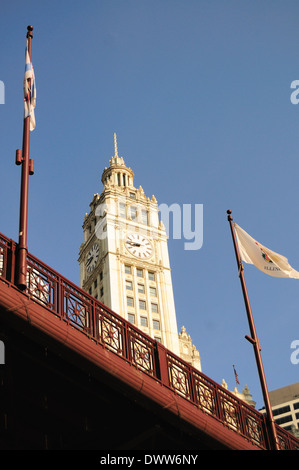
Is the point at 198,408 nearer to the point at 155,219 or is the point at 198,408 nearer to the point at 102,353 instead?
the point at 102,353

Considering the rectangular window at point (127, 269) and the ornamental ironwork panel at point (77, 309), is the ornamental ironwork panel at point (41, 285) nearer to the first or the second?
the ornamental ironwork panel at point (77, 309)

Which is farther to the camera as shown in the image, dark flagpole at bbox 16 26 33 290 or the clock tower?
the clock tower

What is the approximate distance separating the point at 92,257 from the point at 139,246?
6.73 metres

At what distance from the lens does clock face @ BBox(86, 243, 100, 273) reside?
89.0 metres

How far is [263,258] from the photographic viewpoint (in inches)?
845

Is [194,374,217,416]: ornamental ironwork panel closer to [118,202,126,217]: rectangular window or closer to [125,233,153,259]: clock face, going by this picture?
[125,233,153,259]: clock face

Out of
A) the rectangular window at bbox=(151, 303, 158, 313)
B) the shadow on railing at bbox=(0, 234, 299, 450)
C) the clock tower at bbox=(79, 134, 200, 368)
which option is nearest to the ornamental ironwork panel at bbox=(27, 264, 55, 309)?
the shadow on railing at bbox=(0, 234, 299, 450)

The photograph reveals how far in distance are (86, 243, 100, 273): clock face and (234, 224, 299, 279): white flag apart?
6766 cm

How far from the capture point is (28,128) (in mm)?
16547

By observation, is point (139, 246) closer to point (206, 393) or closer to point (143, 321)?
point (143, 321)

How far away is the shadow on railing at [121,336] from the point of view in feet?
45.4

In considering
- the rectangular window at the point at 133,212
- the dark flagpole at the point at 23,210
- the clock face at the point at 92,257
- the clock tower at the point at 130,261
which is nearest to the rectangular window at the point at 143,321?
the clock tower at the point at 130,261

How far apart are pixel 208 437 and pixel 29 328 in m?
5.24

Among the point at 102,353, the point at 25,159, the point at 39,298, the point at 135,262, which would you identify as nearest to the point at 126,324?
the point at 102,353
